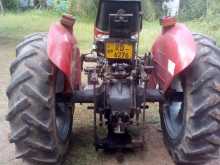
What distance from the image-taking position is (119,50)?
4.40 meters

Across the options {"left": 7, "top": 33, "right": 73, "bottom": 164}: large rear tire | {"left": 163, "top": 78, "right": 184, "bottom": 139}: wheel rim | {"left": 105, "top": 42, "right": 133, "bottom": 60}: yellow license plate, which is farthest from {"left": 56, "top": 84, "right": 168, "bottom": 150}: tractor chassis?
{"left": 7, "top": 33, "right": 73, "bottom": 164}: large rear tire

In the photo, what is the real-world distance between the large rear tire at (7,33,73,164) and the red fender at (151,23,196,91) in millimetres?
1027

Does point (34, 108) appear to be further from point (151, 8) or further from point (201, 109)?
point (151, 8)

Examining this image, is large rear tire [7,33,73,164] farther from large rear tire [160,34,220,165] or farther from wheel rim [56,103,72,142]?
large rear tire [160,34,220,165]

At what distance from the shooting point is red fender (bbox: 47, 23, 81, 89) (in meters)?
3.94

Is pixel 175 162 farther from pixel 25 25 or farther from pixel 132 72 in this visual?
pixel 25 25

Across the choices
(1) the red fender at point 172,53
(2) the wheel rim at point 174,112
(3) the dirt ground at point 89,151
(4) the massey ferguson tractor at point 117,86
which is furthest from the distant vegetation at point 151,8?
(4) the massey ferguson tractor at point 117,86

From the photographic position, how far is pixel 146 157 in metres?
4.82

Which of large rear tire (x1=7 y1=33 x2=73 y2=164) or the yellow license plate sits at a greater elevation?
the yellow license plate

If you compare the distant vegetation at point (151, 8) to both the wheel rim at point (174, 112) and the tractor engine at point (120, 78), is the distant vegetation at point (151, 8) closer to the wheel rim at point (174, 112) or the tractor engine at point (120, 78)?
the wheel rim at point (174, 112)

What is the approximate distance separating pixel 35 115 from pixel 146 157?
1.42 meters

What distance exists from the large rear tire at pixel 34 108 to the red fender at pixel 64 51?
0.12 m

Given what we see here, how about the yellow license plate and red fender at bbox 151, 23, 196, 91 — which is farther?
the yellow license plate

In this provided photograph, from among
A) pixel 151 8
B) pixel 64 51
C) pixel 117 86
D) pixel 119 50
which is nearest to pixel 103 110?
pixel 117 86
